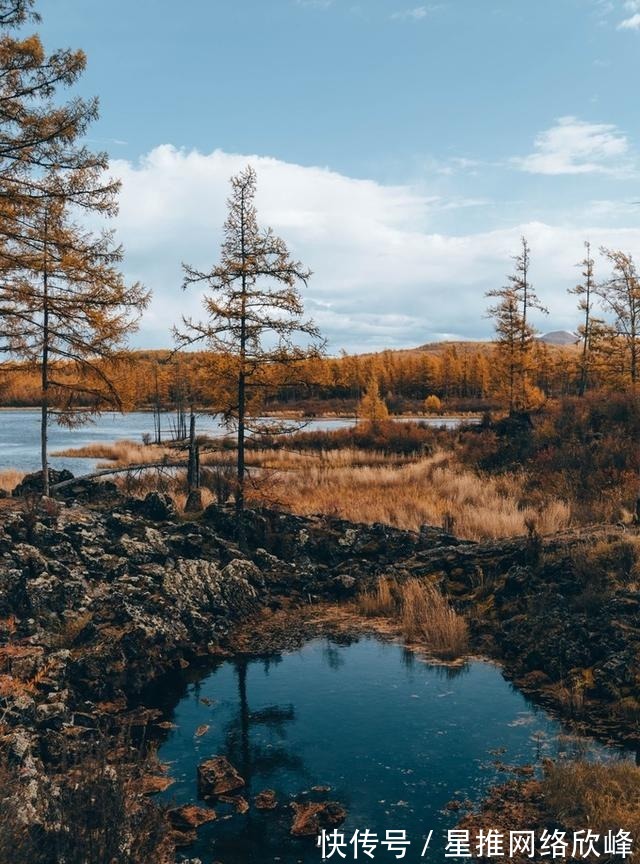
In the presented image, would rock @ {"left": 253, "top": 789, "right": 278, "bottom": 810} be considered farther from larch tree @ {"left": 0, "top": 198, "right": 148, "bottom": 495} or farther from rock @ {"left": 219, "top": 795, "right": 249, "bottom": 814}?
larch tree @ {"left": 0, "top": 198, "right": 148, "bottom": 495}

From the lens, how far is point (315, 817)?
7055mm

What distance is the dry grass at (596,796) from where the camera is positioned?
646cm

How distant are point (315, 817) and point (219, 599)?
6679 millimetres

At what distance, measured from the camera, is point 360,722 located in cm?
934

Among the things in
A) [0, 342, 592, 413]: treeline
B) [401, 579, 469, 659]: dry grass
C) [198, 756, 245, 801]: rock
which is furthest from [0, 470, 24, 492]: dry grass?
[198, 756, 245, 801]: rock

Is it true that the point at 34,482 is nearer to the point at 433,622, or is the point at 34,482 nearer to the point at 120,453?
the point at 433,622

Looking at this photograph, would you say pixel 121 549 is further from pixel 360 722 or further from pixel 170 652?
pixel 360 722

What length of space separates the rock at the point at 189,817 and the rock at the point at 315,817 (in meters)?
0.84

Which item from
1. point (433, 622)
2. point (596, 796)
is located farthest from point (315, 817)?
point (433, 622)

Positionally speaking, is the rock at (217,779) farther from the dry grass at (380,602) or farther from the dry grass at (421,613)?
the dry grass at (380,602)

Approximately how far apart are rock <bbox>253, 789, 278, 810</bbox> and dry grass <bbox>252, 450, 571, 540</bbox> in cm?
895

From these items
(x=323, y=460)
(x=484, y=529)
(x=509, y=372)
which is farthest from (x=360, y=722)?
(x=509, y=372)

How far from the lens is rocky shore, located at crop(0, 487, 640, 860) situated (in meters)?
9.34

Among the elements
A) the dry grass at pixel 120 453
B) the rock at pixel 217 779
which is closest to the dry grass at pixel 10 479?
the dry grass at pixel 120 453
